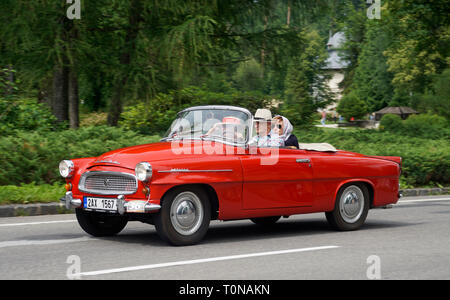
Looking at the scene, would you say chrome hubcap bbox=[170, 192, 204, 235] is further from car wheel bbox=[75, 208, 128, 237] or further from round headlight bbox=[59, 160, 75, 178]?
round headlight bbox=[59, 160, 75, 178]

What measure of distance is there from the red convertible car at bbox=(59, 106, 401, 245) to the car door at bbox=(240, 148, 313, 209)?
13 mm

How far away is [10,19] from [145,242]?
35.2 feet

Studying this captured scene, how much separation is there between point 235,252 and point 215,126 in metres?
1.96

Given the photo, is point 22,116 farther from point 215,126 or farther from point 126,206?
point 126,206

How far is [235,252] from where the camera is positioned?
Result: 7785mm

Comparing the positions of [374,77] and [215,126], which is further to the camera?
[374,77]

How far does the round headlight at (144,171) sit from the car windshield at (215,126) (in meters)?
1.42

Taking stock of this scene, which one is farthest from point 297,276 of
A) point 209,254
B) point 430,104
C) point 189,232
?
point 430,104

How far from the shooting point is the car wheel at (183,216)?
781 centimetres

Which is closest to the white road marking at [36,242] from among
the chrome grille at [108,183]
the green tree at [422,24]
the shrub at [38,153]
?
the chrome grille at [108,183]

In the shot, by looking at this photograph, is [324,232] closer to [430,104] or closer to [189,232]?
[189,232]

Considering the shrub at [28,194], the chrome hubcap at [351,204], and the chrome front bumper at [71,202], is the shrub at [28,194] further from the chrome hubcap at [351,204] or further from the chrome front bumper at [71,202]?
the chrome hubcap at [351,204]

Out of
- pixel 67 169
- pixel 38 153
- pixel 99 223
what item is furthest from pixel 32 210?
pixel 67 169

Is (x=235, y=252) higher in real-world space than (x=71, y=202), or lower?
lower
